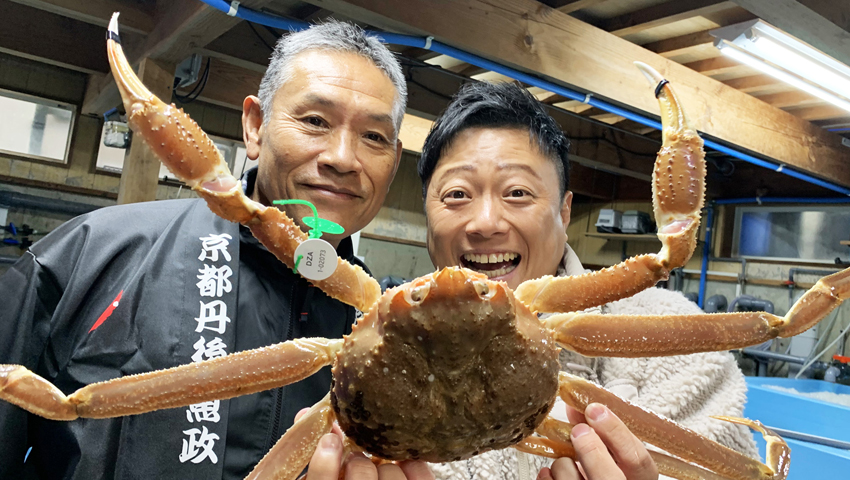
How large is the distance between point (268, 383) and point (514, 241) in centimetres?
68

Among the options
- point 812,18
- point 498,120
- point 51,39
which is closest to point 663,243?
point 498,120

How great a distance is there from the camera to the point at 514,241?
1.31 meters

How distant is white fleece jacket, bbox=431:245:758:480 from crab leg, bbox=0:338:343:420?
50 cm

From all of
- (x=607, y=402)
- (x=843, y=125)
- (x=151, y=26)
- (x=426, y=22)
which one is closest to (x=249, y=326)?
(x=607, y=402)

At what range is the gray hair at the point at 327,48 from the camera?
136cm

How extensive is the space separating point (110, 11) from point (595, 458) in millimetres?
3237

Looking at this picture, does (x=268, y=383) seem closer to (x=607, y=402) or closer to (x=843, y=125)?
(x=607, y=402)

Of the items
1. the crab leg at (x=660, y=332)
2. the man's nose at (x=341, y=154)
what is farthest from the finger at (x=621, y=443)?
the man's nose at (x=341, y=154)

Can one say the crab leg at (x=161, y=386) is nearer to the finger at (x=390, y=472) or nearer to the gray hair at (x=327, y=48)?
the finger at (x=390, y=472)

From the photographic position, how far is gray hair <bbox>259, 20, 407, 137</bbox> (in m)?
1.36

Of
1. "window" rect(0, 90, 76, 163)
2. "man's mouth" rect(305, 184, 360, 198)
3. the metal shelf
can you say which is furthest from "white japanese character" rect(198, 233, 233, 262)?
the metal shelf

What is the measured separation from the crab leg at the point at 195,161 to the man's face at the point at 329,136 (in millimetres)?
404

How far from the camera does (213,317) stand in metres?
1.19

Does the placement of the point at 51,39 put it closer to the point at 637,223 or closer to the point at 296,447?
the point at 296,447
